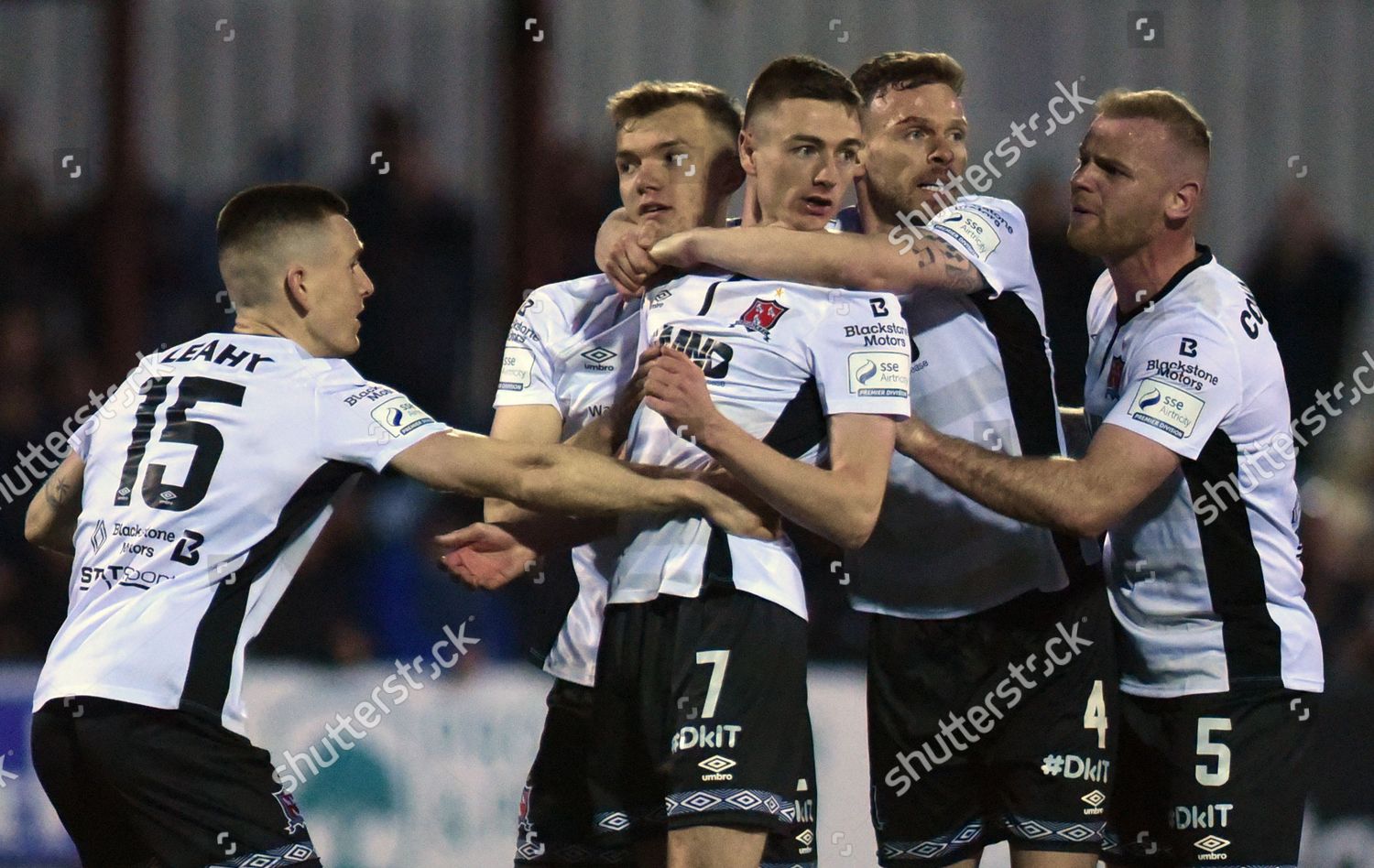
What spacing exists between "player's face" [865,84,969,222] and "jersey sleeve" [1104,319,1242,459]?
88 cm

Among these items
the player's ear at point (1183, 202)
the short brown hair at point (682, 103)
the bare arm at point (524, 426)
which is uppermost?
the short brown hair at point (682, 103)

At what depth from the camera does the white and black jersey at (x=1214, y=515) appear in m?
4.62

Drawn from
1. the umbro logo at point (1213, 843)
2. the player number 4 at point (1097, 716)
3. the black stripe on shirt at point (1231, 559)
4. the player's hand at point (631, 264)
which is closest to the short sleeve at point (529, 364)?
the player's hand at point (631, 264)

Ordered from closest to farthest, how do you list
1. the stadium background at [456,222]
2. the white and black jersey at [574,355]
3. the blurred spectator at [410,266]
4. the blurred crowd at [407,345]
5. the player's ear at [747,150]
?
the player's ear at [747,150], the white and black jersey at [574,355], the stadium background at [456,222], the blurred crowd at [407,345], the blurred spectator at [410,266]

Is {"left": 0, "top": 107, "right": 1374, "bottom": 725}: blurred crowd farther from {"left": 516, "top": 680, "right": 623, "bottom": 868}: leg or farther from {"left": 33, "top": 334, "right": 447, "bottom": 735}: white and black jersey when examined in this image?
Answer: {"left": 33, "top": 334, "right": 447, "bottom": 735}: white and black jersey

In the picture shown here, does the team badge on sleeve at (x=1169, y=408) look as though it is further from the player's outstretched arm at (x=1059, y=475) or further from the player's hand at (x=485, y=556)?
the player's hand at (x=485, y=556)

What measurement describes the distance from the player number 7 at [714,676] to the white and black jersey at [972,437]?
2.70 feet

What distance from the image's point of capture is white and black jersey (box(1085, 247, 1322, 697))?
15.1 ft

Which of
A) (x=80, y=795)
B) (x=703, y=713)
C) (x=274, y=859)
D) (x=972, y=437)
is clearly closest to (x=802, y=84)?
(x=972, y=437)

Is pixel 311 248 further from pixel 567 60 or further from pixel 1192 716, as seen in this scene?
pixel 567 60

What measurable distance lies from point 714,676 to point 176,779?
→ 1323 mm

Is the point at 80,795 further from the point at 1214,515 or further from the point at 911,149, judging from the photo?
the point at 1214,515

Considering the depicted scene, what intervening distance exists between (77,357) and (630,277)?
4872 mm

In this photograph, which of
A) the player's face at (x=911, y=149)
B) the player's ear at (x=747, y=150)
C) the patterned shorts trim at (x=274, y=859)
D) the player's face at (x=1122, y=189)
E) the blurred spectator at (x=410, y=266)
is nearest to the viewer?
the patterned shorts trim at (x=274, y=859)
